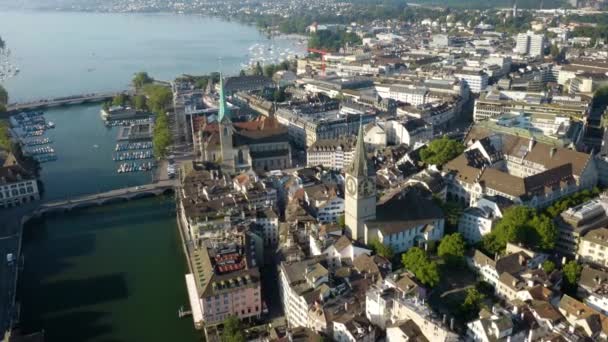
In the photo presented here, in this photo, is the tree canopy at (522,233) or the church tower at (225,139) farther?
the church tower at (225,139)

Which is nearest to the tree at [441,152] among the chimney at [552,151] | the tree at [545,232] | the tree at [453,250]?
the chimney at [552,151]

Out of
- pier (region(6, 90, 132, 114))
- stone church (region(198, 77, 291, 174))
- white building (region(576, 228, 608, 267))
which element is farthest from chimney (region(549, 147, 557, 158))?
pier (region(6, 90, 132, 114))

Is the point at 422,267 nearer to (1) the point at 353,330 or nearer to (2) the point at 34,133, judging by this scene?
(1) the point at 353,330

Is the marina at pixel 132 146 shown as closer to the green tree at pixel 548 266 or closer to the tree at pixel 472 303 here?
the tree at pixel 472 303

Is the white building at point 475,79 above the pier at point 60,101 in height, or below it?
above

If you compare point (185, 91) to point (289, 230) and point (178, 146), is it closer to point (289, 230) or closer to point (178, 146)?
point (178, 146)

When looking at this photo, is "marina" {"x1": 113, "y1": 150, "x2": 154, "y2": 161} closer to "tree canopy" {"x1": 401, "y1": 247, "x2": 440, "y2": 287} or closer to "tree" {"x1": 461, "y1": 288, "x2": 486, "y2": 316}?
"tree canopy" {"x1": 401, "y1": 247, "x2": 440, "y2": 287}


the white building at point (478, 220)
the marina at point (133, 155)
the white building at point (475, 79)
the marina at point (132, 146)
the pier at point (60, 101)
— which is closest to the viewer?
the white building at point (478, 220)
